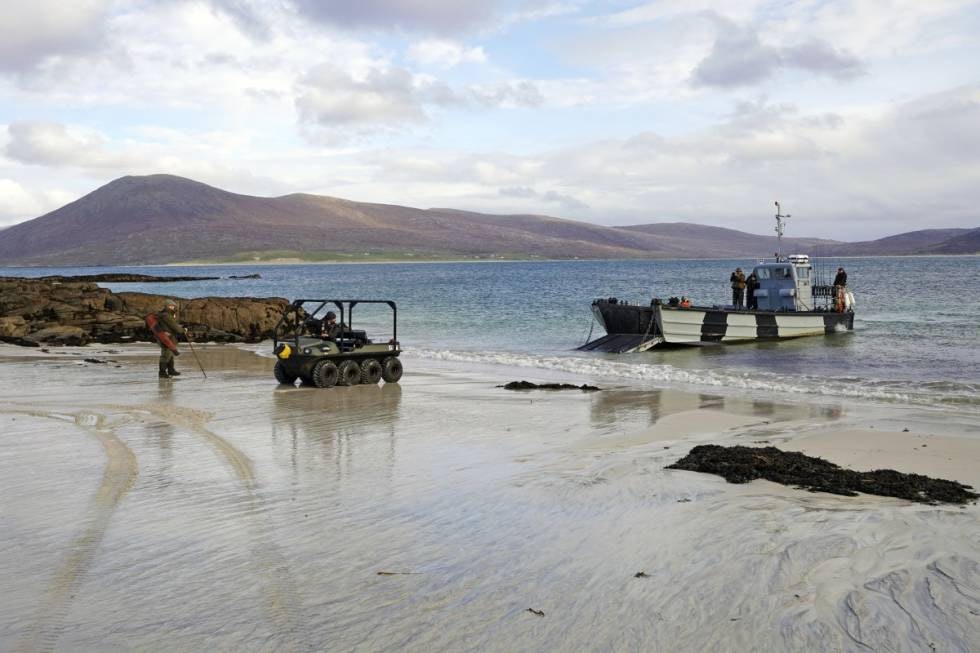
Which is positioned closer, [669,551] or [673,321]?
[669,551]

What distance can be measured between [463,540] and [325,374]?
982cm

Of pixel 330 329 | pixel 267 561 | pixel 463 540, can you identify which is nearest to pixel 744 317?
pixel 330 329

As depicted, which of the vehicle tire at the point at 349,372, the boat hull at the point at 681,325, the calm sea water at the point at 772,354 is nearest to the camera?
the vehicle tire at the point at 349,372

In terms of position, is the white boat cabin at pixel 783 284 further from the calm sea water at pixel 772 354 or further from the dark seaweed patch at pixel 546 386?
the dark seaweed patch at pixel 546 386

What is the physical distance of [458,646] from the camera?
4324 millimetres

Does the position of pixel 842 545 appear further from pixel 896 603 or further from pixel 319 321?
pixel 319 321

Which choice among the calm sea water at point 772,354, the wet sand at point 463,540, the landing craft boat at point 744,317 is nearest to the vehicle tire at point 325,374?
the wet sand at point 463,540

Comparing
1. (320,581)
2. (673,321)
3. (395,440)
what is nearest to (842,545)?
(320,581)

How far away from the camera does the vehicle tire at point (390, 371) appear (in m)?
16.5

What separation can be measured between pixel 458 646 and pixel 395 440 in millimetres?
6015

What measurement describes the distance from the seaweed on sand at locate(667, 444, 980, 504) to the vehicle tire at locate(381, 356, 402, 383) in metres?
8.51

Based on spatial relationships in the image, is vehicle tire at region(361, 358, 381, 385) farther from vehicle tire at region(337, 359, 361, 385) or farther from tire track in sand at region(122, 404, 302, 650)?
tire track in sand at region(122, 404, 302, 650)

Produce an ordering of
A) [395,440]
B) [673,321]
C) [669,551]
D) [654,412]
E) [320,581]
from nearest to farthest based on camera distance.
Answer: [320,581], [669,551], [395,440], [654,412], [673,321]

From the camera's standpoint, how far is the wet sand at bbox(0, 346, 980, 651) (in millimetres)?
4535
